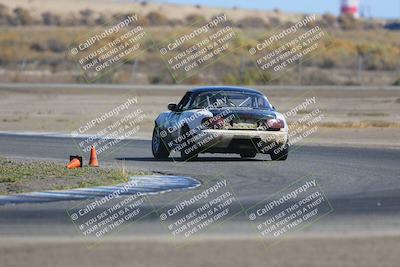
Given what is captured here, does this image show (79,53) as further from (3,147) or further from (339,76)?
(3,147)

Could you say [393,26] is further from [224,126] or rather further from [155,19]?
[224,126]

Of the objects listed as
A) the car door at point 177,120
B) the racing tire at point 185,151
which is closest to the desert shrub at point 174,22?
the car door at point 177,120

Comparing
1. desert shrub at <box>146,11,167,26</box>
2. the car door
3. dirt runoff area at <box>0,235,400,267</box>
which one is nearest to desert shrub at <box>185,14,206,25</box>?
desert shrub at <box>146,11,167,26</box>

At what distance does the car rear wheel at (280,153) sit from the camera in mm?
23344

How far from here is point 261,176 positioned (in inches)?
791

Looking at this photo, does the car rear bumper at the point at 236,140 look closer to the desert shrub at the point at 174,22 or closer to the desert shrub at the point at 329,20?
the desert shrub at the point at 174,22

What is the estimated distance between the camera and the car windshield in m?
23.3

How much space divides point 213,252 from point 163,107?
34370mm

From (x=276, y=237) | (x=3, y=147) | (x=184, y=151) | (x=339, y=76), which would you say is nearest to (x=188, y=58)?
(x=339, y=76)

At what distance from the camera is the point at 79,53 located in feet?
259

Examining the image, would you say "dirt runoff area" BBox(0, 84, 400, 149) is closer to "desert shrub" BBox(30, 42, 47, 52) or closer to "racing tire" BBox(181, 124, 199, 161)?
"racing tire" BBox(181, 124, 199, 161)

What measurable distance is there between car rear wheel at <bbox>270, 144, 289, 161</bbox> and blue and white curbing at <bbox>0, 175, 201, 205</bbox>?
3806 millimetres

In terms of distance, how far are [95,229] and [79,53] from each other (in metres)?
66.0

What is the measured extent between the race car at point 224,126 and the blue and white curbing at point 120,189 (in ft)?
8.75
